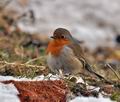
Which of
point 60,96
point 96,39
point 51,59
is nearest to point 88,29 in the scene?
point 96,39

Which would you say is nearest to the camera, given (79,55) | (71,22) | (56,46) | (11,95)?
(11,95)

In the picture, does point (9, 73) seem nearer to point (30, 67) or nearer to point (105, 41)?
point (30, 67)

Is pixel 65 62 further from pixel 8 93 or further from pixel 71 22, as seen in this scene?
pixel 71 22

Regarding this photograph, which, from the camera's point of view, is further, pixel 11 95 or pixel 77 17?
pixel 77 17

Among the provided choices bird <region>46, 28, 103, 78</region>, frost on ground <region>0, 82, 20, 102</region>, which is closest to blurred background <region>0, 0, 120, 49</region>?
bird <region>46, 28, 103, 78</region>

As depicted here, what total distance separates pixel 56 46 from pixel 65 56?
0.56ft

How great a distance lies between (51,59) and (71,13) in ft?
22.7

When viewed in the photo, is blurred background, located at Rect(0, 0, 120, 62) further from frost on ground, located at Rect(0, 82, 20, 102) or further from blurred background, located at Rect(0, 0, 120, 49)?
frost on ground, located at Rect(0, 82, 20, 102)

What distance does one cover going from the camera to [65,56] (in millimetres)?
5707

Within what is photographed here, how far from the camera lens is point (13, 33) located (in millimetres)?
9117

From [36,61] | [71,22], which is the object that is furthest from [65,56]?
[71,22]

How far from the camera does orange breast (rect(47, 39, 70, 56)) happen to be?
5.66 metres

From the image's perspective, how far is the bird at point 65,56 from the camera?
559 centimetres

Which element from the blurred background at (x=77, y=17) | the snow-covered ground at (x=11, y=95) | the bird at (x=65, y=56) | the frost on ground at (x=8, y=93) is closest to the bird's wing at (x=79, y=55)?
the bird at (x=65, y=56)
